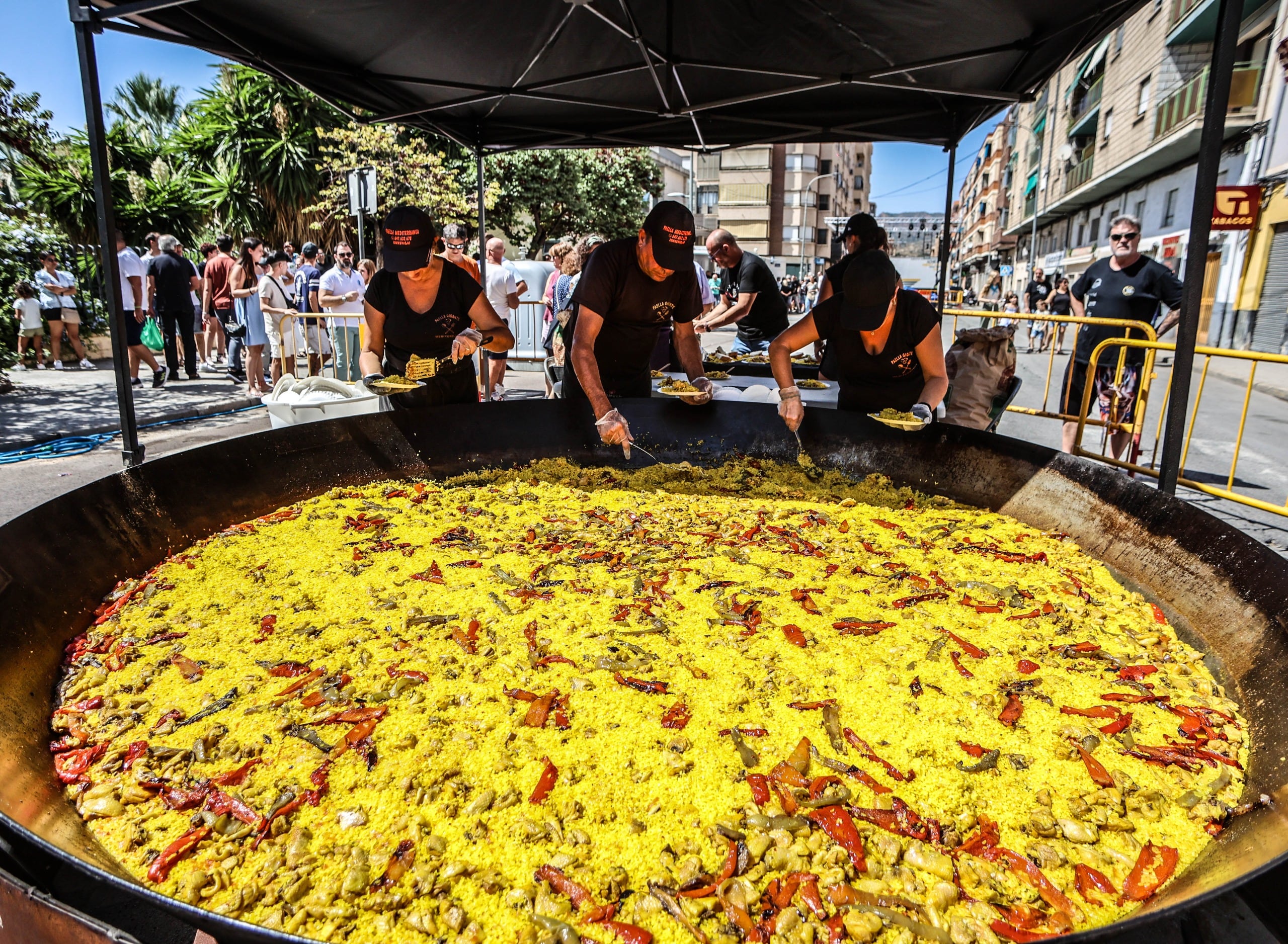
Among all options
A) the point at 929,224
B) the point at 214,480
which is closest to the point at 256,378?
the point at 214,480

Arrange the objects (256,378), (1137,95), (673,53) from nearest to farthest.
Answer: (673,53)
(256,378)
(1137,95)

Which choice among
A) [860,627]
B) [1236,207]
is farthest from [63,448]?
[1236,207]

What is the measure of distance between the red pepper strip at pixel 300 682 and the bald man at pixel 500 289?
5975mm

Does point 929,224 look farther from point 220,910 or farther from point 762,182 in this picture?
point 220,910

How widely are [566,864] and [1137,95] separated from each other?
28.5 meters

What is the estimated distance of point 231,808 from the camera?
1.47 meters

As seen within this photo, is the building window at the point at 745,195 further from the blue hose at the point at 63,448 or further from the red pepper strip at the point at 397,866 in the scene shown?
the red pepper strip at the point at 397,866

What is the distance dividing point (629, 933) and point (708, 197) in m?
61.1

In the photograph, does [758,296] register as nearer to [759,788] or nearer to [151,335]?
[759,788]

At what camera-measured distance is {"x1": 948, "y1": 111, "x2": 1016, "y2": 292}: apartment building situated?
54.8 metres

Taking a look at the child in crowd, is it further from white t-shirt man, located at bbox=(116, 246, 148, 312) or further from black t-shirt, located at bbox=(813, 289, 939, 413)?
black t-shirt, located at bbox=(813, 289, 939, 413)

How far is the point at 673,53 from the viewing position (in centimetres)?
416

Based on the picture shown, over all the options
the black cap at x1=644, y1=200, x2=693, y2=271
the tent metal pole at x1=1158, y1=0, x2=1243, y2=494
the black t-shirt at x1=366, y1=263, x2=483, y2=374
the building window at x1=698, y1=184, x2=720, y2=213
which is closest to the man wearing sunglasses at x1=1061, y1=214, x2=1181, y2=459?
the tent metal pole at x1=1158, y1=0, x2=1243, y2=494

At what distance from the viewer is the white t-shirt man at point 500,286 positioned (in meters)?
8.17
